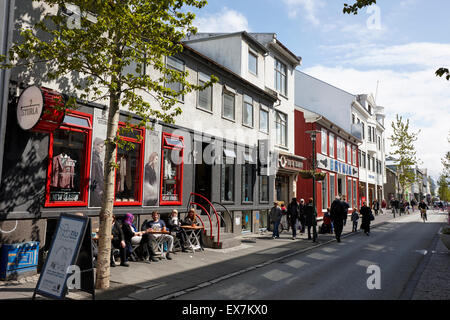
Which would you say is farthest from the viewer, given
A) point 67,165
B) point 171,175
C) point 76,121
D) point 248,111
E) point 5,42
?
point 248,111

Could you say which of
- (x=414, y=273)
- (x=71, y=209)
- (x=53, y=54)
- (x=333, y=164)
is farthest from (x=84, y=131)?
(x=333, y=164)

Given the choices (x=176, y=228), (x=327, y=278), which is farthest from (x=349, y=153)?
(x=327, y=278)

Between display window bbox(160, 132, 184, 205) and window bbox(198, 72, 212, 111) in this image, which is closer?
display window bbox(160, 132, 184, 205)

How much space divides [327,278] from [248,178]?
9.93 m

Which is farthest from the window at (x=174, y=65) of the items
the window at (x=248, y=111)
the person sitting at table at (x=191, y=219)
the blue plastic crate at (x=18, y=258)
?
the blue plastic crate at (x=18, y=258)

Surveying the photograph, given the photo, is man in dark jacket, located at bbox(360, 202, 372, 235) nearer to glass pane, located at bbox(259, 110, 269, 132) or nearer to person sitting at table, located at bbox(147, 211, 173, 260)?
glass pane, located at bbox(259, 110, 269, 132)

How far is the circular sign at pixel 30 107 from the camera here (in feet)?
23.8

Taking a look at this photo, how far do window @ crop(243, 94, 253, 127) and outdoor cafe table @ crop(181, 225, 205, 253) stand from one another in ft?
23.5

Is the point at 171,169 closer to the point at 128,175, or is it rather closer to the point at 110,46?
the point at 128,175

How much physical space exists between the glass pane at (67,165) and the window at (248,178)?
30.6 ft

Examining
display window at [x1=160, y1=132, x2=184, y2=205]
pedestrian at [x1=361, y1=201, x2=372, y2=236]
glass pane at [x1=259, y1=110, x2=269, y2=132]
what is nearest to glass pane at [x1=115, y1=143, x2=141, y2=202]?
display window at [x1=160, y1=132, x2=184, y2=205]

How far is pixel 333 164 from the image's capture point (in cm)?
2967

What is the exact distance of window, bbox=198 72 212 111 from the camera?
47.3ft

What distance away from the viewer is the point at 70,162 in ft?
30.0
